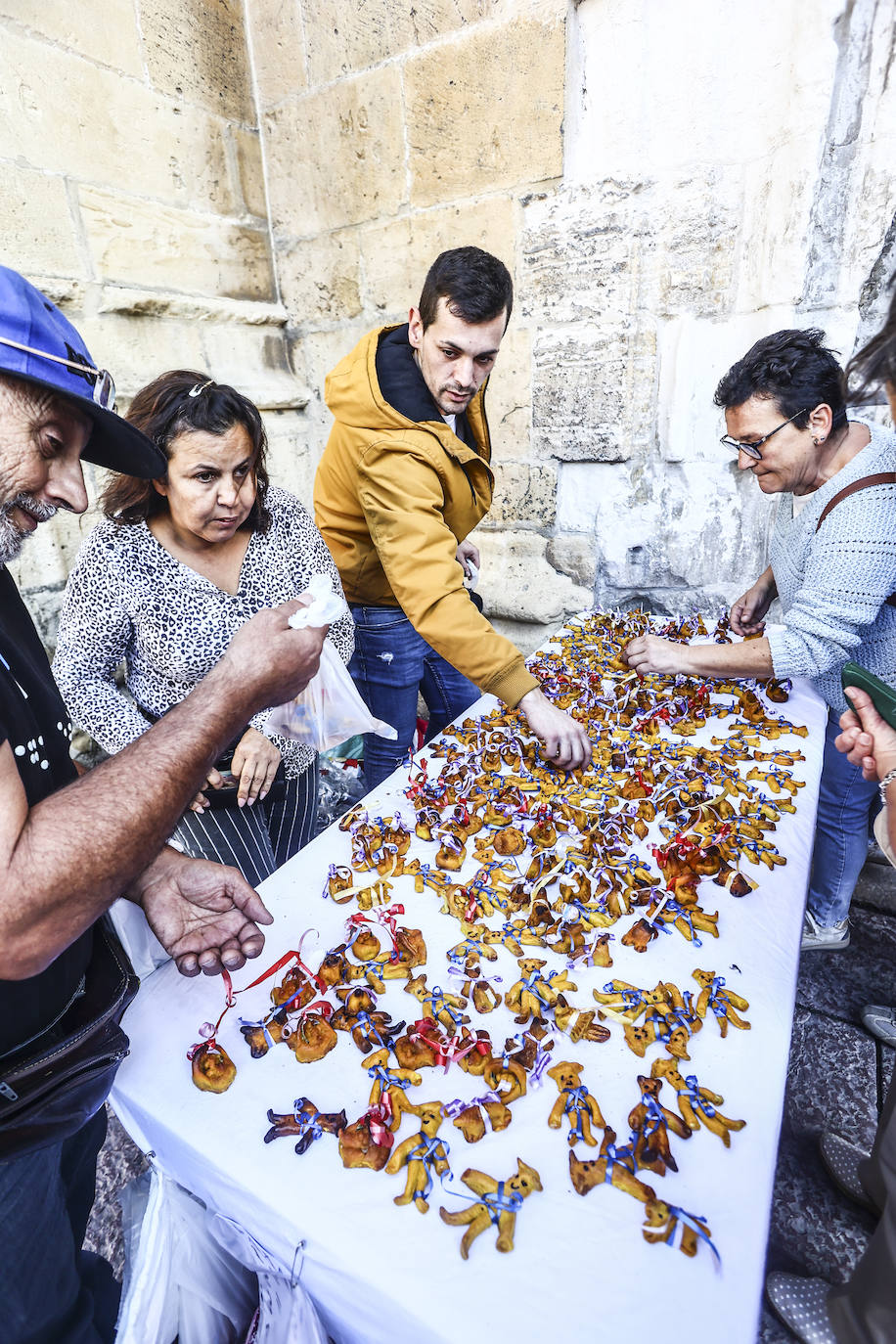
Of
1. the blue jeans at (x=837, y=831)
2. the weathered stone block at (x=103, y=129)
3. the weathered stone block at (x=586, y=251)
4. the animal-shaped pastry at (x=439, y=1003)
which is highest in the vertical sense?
the weathered stone block at (x=103, y=129)

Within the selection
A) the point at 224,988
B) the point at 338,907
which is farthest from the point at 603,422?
the point at 224,988

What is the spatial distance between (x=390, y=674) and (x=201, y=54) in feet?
10.8

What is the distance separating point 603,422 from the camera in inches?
125

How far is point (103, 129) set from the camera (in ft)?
9.44

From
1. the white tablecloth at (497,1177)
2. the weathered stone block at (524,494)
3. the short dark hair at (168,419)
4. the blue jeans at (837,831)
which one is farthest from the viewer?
the weathered stone block at (524,494)

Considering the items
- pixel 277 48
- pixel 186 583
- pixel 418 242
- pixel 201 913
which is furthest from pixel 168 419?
pixel 277 48

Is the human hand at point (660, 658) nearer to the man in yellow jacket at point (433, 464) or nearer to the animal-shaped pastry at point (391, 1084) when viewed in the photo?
the man in yellow jacket at point (433, 464)

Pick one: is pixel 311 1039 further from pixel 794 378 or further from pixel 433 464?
pixel 794 378

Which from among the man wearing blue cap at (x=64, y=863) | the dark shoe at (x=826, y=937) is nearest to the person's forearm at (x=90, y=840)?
the man wearing blue cap at (x=64, y=863)

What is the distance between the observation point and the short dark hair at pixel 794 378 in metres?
1.98

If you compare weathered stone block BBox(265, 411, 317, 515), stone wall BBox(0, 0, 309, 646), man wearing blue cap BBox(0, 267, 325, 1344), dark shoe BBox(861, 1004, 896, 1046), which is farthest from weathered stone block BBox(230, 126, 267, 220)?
dark shoe BBox(861, 1004, 896, 1046)

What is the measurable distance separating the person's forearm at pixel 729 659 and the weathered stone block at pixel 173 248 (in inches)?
122

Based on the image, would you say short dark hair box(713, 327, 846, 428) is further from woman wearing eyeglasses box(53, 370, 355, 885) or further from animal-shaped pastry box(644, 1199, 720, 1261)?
animal-shaped pastry box(644, 1199, 720, 1261)

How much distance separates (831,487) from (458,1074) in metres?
1.91
